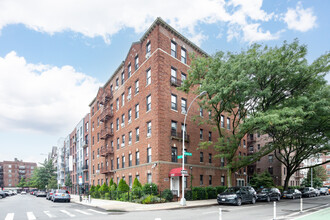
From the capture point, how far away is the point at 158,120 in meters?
26.3

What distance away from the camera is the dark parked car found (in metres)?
21.0

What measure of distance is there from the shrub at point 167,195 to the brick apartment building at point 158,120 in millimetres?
929

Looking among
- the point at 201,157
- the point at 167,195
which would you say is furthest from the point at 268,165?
the point at 167,195

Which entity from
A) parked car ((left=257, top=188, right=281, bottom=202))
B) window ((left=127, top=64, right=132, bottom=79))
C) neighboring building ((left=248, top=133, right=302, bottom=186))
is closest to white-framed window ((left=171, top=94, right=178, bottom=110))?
window ((left=127, top=64, right=132, bottom=79))

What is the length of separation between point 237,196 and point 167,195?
255 inches

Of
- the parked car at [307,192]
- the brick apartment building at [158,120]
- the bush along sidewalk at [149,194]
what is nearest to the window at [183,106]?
the brick apartment building at [158,120]

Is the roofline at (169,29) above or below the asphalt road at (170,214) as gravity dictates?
above

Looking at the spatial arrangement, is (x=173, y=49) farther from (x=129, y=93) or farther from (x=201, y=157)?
(x=201, y=157)

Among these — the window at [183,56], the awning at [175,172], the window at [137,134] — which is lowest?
the awning at [175,172]

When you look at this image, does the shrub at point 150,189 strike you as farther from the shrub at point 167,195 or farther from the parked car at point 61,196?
the parked car at point 61,196

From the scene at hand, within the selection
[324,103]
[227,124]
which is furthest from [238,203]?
[227,124]

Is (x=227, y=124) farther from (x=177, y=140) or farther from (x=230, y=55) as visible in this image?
(x=230, y=55)

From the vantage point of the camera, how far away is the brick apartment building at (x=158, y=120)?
26.7m

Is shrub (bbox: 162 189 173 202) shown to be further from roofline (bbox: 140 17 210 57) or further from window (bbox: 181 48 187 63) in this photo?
roofline (bbox: 140 17 210 57)
